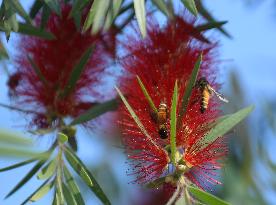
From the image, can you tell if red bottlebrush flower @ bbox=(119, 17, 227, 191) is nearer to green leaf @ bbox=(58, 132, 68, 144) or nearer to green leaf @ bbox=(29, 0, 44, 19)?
green leaf @ bbox=(58, 132, 68, 144)

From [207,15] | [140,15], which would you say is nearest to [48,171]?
[140,15]

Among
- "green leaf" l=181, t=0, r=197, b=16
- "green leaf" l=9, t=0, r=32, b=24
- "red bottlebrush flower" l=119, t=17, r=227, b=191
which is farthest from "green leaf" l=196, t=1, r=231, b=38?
"green leaf" l=9, t=0, r=32, b=24

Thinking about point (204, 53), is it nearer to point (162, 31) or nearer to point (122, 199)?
point (162, 31)

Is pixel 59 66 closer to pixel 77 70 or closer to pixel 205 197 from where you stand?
pixel 77 70

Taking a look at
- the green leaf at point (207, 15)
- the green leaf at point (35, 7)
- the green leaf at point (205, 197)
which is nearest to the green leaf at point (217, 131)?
the green leaf at point (205, 197)

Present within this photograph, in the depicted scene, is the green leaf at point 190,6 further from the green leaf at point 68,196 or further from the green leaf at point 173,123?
the green leaf at point 68,196
